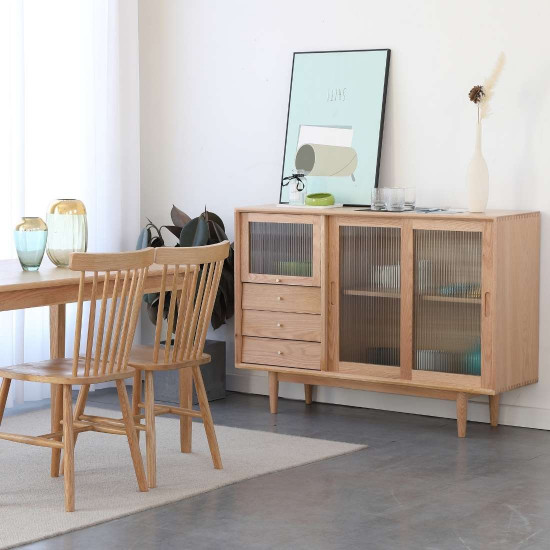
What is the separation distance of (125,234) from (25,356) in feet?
3.10

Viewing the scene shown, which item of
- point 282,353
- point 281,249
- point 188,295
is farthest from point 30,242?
point 282,353

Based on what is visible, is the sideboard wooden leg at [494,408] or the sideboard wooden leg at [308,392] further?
the sideboard wooden leg at [308,392]

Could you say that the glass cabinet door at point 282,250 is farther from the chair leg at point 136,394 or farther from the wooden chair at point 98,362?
the wooden chair at point 98,362

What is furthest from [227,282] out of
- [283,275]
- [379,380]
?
[379,380]

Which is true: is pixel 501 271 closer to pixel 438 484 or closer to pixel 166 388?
pixel 438 484

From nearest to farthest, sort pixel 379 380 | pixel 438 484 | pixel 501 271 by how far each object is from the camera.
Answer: pixel 438 484 < pixel 501 271 < pixel 379 380

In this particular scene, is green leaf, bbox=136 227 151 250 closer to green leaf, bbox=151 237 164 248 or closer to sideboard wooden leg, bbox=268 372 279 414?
green leaf, bbox=151 237 164 248

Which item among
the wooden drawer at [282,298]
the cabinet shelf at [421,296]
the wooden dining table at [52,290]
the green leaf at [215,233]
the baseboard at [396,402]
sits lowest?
the baseboard at [396,402]

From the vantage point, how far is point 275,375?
5.48 m

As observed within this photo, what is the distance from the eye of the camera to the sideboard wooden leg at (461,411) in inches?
192

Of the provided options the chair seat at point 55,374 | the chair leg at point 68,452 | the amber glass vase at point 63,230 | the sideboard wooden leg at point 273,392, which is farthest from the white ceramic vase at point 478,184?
the chair leg at point 68,452

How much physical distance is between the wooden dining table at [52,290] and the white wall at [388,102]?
162cm

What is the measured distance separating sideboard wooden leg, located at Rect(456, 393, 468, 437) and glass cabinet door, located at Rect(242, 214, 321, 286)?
33.6 inches

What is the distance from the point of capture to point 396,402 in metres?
5.49
